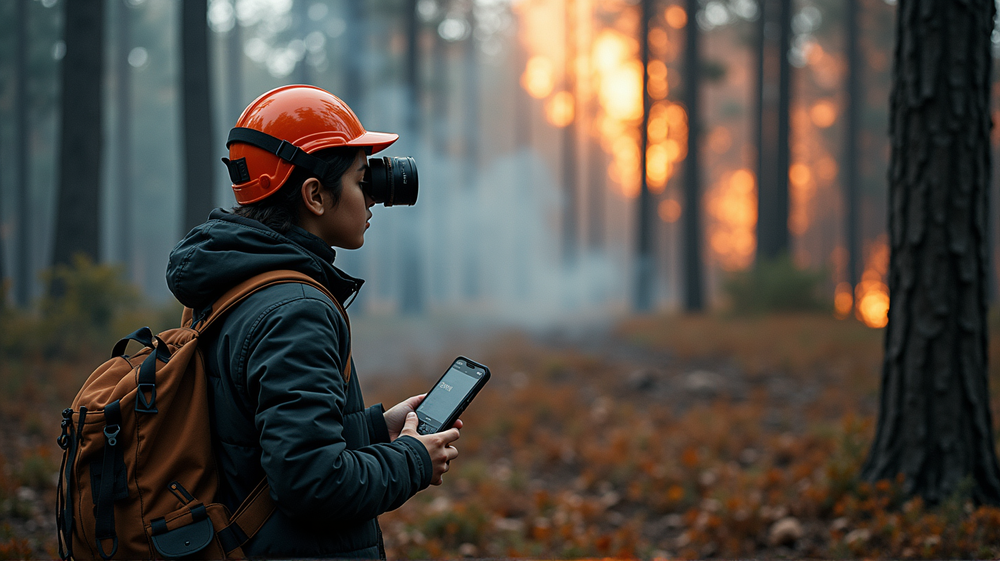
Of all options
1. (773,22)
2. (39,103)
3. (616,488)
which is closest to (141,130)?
(39,103)

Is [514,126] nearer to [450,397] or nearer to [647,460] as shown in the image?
[647,460]

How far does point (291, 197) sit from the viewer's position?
1.84m

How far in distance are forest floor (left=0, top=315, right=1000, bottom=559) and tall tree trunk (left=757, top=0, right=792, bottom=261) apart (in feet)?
23.5

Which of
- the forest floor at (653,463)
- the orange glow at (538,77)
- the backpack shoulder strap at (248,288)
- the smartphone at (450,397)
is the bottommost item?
the forest floor at (653,463)

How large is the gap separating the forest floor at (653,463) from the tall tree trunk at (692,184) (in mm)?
7319

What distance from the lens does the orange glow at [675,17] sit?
22.6m

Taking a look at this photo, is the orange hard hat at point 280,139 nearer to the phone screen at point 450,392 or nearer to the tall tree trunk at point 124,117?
the phone screen at point 450,392

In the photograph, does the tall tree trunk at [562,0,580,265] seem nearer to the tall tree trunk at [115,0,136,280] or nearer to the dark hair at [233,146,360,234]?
the tall tree trunk at [115,0,136,280]

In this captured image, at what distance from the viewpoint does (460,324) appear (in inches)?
766

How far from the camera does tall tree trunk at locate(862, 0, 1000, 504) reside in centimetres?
376

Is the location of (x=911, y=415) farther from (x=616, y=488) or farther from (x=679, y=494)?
(x=616, y=488)

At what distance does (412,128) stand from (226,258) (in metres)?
20.6

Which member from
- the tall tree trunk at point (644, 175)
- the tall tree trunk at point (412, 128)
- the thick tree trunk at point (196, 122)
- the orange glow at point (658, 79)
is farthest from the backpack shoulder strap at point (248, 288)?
the orange glow at point (658, 79)

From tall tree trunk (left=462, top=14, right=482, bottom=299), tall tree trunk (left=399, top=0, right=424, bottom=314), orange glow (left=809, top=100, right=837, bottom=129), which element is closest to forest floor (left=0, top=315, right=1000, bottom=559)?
tall tree trunk (left=399, top=0, right=424, bottom=314)
